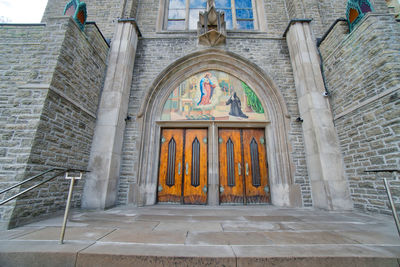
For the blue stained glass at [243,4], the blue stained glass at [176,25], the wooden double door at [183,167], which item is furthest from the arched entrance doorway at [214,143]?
the blue stained glass at [243,4]

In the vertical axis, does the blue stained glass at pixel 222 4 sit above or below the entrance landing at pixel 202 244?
above

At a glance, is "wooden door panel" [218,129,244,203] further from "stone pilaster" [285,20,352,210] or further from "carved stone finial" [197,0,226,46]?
"carved stone finial" [197,0,226,46]

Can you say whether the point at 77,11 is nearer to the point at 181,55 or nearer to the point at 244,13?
the point at 181,55

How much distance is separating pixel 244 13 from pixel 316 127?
590cm

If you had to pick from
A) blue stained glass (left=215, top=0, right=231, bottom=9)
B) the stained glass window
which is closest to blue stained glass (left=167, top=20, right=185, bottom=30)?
the stained glass window

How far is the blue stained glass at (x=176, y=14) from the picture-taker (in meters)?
7.19

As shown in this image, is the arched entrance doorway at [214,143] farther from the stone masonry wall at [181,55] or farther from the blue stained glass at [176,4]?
the blue stained glass at [176,4]

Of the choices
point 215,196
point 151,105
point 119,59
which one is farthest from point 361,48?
point 119,59

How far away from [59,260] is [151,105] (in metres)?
4.58

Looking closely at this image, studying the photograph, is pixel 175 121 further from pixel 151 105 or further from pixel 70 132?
pixel 70 132

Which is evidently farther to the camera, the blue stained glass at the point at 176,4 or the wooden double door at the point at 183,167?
the blue stained glass at the point at 176,4

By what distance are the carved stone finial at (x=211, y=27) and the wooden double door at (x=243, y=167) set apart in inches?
137

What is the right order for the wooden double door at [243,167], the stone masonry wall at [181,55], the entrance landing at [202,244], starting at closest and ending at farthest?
the entrance landing at [202,244] < the stone masonry wall at [181,55] < the wooden double door at [243,167]

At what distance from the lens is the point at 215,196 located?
500 cm
